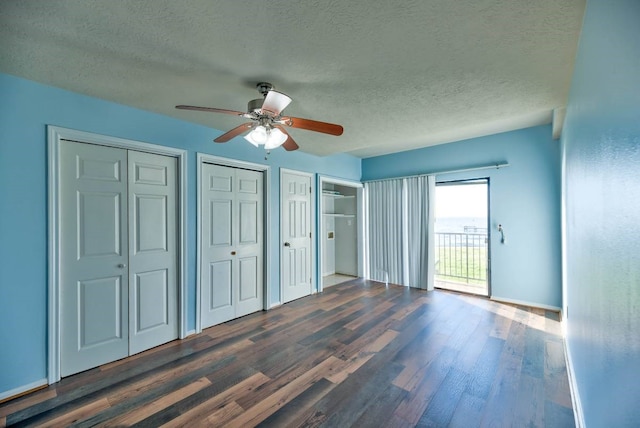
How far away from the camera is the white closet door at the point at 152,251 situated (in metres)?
2.63

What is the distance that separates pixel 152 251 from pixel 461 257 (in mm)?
5337

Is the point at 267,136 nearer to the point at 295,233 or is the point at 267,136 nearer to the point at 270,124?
the point at 270,124

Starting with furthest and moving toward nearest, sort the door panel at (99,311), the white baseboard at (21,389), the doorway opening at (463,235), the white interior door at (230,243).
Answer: the doorway opening at (463,235) → the white interior door at (230,243) → the door panel at (99,311) → the white baseboard at (21,389)

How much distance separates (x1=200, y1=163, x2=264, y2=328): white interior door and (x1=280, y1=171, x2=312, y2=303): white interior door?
15.9 inches

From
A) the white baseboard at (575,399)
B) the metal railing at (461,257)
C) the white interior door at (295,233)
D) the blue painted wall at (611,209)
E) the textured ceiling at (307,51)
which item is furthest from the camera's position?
the metal railing at (461,257)

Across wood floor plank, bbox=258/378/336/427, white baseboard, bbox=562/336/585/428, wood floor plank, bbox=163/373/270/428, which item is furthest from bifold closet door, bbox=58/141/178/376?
white baseboard, bbox=562/336/585/428

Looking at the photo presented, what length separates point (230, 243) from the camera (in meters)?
3.47

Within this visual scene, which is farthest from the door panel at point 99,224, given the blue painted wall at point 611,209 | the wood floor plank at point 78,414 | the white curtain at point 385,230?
the white curtain at point 385,230

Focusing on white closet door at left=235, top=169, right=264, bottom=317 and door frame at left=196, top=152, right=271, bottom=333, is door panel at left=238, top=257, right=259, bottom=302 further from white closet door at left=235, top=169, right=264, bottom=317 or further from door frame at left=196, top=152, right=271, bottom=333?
door frame at left=196, top=152, right=271, bottom=333

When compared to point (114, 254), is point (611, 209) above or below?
above

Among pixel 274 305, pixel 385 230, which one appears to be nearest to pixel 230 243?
pixel 274 305

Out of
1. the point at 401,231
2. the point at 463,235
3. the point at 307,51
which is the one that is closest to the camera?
the point at 307,51

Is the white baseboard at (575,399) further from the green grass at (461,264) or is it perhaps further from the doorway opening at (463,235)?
the green grass at (461,264)

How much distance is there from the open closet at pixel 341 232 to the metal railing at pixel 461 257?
5.64 feet
